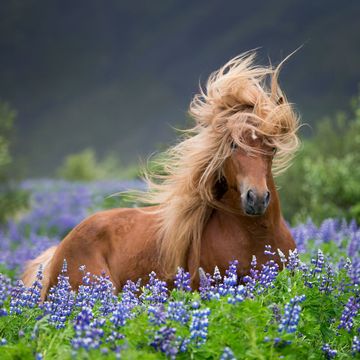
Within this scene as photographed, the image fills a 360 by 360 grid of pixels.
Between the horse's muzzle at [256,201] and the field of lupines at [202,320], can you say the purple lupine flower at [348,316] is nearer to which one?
the field of lupines at [202,320]

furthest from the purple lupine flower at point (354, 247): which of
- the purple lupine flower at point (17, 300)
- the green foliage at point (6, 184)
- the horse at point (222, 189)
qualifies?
the green foliage at point (6, 184)

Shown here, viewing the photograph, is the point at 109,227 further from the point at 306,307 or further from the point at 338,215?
the point at 338,215

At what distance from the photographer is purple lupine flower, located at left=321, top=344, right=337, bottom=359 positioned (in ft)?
13.0

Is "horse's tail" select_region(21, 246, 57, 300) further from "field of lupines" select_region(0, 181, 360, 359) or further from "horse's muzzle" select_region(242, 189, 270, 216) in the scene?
"horse's muzzle" select_region(242, 189, 270, 216)

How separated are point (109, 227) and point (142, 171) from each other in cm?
60

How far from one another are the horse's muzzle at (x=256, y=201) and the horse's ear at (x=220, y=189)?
0.61 meters

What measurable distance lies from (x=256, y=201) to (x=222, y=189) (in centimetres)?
73

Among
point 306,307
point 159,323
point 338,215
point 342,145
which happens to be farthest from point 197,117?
point 342,145

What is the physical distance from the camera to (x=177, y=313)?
356cm

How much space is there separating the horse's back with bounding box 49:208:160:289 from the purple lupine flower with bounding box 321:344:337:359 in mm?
2204

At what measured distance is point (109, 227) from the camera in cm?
640

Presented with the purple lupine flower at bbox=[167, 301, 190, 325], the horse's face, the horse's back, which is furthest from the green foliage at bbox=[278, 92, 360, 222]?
the purple lupine flower at bbox=[167, 301, 190, 325]

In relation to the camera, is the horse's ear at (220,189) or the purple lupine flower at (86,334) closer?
the purple lupine flower at (86,334)

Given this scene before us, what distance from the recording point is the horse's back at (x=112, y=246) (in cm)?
605
